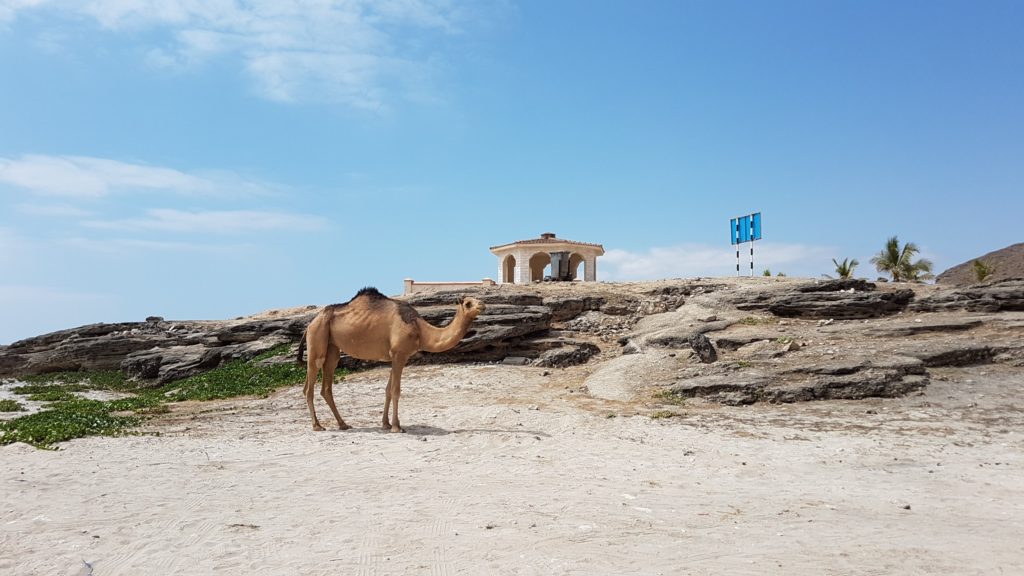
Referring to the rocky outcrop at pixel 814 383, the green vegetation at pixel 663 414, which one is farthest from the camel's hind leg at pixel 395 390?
the rocky outcrop at pixel 814 383

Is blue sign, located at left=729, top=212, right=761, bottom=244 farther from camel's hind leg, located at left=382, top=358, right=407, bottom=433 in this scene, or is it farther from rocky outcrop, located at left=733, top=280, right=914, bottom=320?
camel's hind leg, located at left=382, top=358, right=407, bottom=433

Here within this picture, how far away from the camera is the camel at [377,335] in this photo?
11.8 meters

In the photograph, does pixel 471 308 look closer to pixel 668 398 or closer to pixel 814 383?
pixel 668 398

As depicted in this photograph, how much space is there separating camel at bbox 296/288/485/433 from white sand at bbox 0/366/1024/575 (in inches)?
39.1

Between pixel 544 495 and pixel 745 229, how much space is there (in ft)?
109

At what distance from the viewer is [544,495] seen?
7.66 metres

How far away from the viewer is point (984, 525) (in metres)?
6.85

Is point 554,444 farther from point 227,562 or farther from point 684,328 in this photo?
point 684,328

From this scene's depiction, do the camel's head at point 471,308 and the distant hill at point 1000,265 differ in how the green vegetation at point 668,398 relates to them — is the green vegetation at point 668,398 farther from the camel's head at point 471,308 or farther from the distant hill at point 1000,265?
the distant hill at point 1000,265

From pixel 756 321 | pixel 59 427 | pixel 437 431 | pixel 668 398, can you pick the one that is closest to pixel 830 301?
pixel 756 321

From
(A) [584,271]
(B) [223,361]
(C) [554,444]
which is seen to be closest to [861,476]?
(C) [554,444]

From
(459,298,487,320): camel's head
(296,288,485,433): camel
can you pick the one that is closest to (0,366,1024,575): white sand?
(296,288,485,433): camel

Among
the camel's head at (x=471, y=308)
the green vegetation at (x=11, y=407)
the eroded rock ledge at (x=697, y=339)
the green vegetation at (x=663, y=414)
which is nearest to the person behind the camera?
the camel's head at (x=471, y=308)

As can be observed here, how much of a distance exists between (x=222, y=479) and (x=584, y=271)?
115ft
